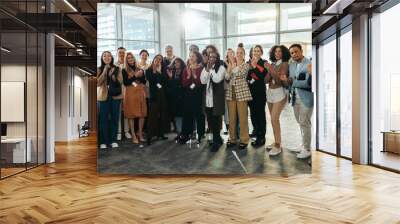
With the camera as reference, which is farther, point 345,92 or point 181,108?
point 345,92

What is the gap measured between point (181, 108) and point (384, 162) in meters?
4.12

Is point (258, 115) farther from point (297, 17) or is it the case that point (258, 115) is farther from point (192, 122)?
point (297, 17)

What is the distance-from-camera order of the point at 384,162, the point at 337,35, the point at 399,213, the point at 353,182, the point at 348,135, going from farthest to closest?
the point at 337,35, the point at 348,135, the point at 384,162, the point at 353,182, the point at 399,213

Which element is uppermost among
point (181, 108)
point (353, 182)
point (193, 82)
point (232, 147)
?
point (193, 82)

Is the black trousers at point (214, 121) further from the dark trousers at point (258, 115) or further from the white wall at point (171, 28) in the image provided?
the white wall at point (171, 28)

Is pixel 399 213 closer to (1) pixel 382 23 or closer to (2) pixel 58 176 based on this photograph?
(1) pixel 382 23

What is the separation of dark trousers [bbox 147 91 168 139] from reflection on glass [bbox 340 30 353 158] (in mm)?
4421

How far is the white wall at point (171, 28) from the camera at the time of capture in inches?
246

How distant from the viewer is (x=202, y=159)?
20.4ft

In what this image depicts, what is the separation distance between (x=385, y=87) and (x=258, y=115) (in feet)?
9.08

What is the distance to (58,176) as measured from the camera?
6352mm

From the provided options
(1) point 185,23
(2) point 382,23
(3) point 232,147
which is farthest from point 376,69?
(1) point 185,23

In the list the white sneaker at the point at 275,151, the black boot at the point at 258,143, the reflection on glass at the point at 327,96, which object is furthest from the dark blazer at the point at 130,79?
the reflection on glass at the point at 327,96

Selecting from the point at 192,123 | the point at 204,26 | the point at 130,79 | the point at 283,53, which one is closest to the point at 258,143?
the point at 192,123
